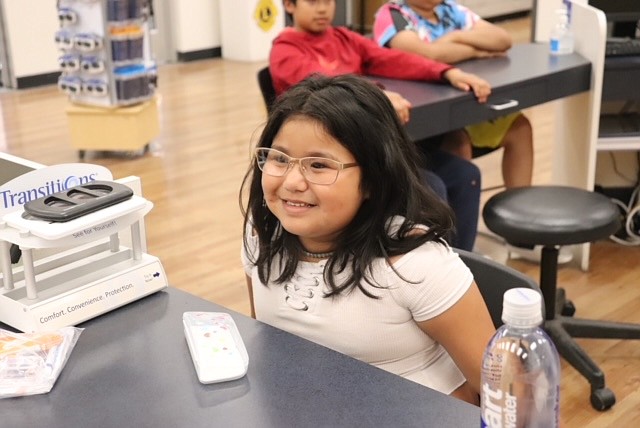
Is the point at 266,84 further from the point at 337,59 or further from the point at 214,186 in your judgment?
the point at 214,186

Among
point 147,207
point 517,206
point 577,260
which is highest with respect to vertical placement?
point 147,207

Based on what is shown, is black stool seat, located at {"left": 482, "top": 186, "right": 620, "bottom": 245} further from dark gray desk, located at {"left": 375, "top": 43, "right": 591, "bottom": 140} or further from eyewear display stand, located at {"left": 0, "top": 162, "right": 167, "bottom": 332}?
eyewear display stand, located at {"left": 0, "top": 162, "right": 167, "bottom": 332}

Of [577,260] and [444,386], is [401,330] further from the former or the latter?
[577,260]

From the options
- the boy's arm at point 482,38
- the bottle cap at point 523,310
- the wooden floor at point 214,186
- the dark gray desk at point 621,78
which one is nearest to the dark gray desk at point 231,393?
the bottle cap at point 523,310

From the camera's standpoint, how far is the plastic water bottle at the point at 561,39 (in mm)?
3377

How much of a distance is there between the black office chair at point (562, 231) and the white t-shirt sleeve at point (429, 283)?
118 cm

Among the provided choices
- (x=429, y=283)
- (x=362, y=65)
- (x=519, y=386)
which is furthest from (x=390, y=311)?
(x=362, y=65)

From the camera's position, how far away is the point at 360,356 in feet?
4.77

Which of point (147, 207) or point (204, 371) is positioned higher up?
point (147, 207)

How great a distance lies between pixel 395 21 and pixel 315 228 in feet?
6.72

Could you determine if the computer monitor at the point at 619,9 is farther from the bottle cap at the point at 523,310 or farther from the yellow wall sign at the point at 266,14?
the yellow wall sign at the point at 266,14

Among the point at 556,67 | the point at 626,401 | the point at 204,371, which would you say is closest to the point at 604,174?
the point at 556,67

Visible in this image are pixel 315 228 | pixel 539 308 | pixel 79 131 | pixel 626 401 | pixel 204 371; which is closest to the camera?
pixel 539 308

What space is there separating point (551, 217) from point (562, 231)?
6 cm
